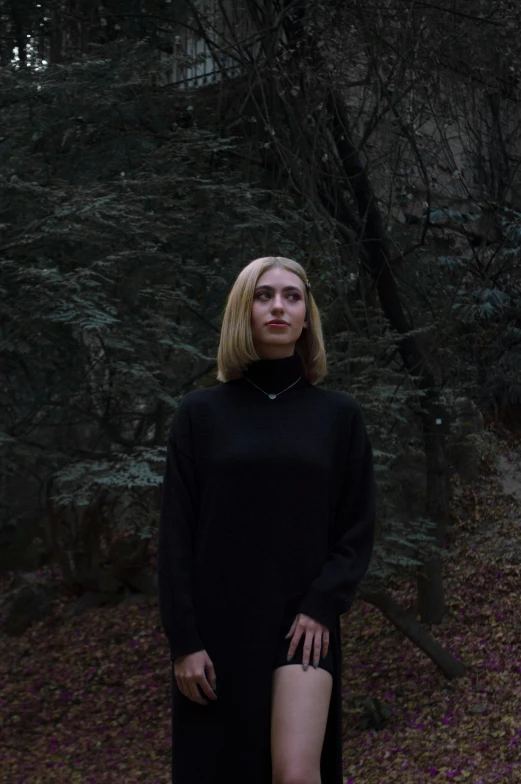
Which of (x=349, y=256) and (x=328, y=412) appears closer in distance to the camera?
(x=328, y=412)

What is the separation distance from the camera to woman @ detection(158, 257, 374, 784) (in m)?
2.71

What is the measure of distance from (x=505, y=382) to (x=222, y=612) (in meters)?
7.00

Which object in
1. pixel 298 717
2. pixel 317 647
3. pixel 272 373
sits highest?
pixel 272 373

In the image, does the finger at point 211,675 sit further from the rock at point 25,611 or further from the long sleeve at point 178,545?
the rock at point 25,611

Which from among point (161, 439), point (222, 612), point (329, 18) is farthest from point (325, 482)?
point (329, 18)

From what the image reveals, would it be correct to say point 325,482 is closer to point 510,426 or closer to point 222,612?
point 222,612

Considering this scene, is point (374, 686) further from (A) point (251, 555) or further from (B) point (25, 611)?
(A) point (251, 555)

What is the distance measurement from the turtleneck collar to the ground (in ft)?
11.6

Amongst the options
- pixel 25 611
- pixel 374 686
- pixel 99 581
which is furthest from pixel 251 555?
pixel 25 611

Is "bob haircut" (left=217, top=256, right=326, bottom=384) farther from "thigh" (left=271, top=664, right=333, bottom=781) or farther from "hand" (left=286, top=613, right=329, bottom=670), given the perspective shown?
"thigh" (left=271, top=664, right=333, bottom=781)

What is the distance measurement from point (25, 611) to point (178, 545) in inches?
325

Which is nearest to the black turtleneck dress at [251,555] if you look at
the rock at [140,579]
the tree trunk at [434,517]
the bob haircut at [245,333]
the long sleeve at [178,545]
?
the long sleeve at [178,545]

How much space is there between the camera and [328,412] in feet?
9.47

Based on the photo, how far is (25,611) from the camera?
34.6 ft
